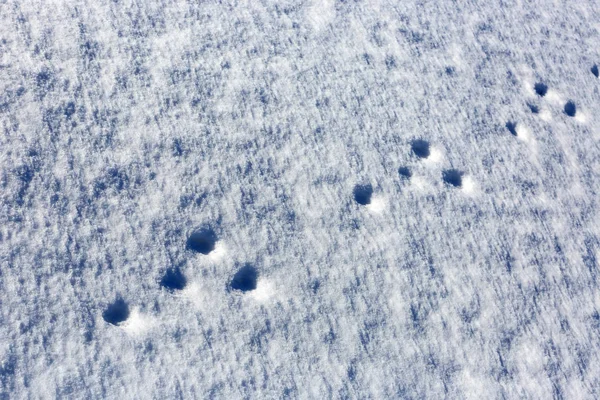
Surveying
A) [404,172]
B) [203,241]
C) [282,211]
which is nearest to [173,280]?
[203,241]

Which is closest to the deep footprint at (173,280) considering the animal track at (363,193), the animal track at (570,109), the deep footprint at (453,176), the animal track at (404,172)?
the animal track at (363,193)

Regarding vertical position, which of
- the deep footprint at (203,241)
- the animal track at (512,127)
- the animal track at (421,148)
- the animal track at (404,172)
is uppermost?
the animal track at (512,127)

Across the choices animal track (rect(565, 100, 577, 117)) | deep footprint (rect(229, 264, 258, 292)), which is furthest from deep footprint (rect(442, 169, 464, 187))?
deep footprint (rect(229, 264, 258, 292))

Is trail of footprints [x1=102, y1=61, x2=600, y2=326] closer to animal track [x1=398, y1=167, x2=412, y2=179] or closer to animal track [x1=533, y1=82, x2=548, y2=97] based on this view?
animal track [x1=398, y1=167, x2=412, y2=179]

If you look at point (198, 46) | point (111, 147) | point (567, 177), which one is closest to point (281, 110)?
point (198, 46)

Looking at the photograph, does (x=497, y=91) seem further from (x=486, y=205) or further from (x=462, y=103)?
(x=486, y=205)

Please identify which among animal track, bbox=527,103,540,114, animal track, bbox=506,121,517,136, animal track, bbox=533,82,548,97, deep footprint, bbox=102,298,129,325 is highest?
animal track, bbox=533,82,548,97

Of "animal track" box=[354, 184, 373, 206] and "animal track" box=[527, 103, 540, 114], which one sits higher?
"animal track" box=[527, 103, 540, 114]

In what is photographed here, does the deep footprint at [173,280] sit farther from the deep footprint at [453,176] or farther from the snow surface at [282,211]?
the deep footprint at [453,176]
